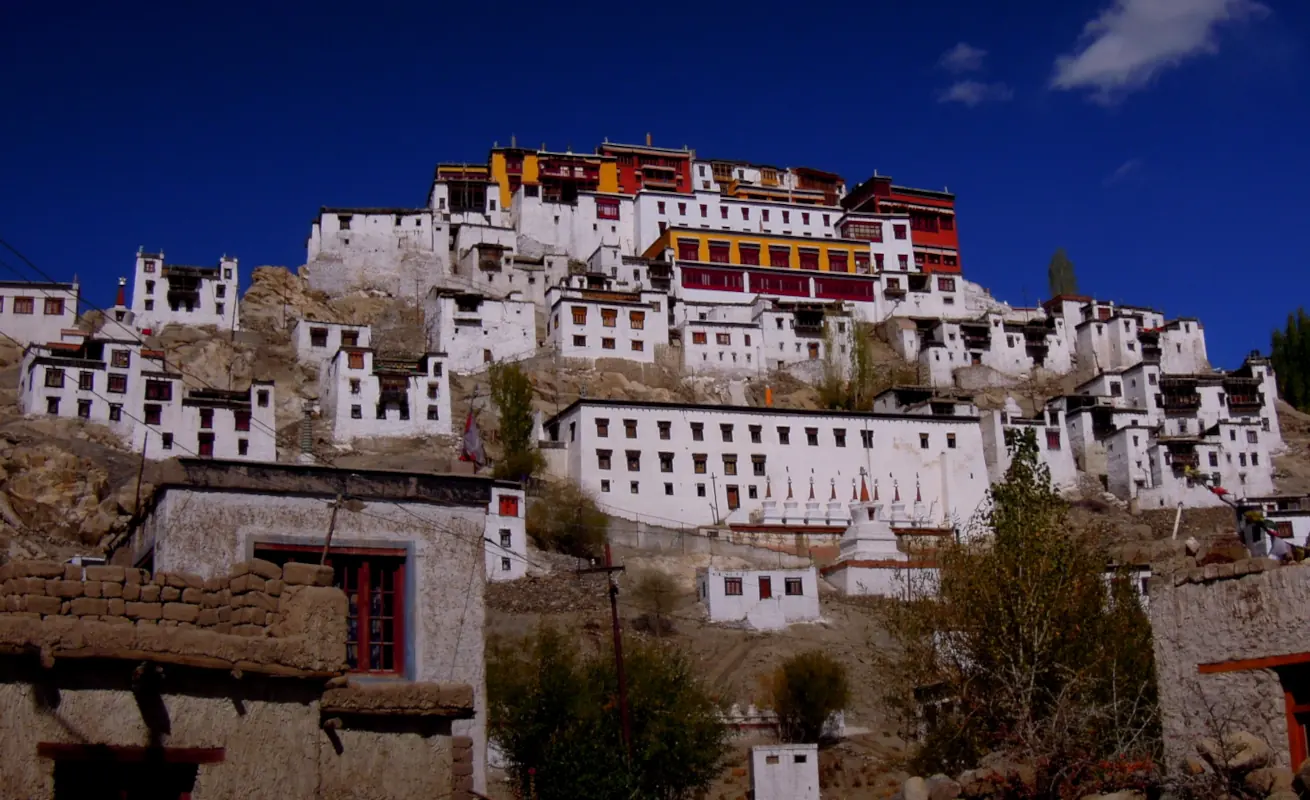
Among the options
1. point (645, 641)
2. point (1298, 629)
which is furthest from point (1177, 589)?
point (645, 641)

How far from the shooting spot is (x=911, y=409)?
75.8 meters

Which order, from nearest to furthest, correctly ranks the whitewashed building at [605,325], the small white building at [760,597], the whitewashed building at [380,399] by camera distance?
the small white building at [760,597] → the whitewashed building at [380,399] → the whitewashed building at [605,325]

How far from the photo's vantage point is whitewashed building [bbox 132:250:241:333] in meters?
72.6

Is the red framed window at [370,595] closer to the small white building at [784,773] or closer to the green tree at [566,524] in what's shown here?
the small white building at [784,773]

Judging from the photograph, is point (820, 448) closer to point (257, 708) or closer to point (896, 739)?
point (896, 739)

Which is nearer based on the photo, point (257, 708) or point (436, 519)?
point (257, 708)

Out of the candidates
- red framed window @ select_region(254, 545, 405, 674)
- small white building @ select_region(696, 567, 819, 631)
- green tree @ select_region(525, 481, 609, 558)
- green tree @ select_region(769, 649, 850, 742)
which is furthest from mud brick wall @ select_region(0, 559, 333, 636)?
green tree @ select_region(525, 481, 609, 558)

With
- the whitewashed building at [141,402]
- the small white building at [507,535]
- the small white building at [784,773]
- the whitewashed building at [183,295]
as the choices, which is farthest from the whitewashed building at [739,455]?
the small white building at [784,773]

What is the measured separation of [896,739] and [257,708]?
35.6 meters

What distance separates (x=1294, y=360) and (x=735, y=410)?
48690 millimetres

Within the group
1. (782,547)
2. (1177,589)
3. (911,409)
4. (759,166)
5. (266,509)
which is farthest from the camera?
(759,166)

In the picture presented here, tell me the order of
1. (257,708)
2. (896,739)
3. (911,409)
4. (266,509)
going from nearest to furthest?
(257,708), (266,509), (896,739), (911,409)

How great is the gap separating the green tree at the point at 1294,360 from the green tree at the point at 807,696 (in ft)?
207

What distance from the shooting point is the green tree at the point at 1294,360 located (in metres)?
97.1
